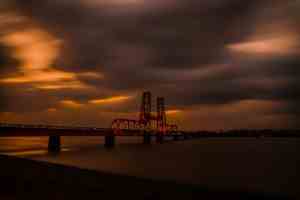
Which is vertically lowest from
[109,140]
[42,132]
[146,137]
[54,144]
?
[146,137]

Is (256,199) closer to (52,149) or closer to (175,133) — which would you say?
(52,149)

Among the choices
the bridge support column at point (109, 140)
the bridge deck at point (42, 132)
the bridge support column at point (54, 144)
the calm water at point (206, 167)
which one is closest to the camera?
the calm water at point (206, 167)

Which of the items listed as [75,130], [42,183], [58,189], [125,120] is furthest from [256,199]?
[125,120]

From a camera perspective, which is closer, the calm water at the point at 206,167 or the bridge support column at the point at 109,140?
the calm water at the point at 206,167

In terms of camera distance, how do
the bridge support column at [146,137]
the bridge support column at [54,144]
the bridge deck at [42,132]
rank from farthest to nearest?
1. the bridge support column at [146,137]
2. the bridge support column at [54,144]
3. the bridge deck at [42,132]

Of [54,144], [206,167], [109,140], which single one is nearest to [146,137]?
[109,140]

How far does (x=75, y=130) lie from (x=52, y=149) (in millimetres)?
13982

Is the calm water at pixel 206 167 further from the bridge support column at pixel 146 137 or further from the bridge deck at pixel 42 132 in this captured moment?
the bridge support column at pixel 146 137

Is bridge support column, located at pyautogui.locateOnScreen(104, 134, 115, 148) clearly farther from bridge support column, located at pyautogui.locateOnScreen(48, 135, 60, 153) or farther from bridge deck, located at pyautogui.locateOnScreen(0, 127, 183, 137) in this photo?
bridge support column, located at pyautogui.locateOnScreen(48, 135, 60, 153)

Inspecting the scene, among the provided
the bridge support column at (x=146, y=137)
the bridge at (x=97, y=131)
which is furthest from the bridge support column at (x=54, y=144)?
the bridge support column at (x=146, y=137)

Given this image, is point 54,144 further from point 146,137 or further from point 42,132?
point 146,137

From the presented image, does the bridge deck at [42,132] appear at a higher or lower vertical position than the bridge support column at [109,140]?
higher

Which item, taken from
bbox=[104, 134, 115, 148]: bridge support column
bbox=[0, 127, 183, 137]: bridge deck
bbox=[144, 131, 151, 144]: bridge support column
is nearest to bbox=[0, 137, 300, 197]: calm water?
bbox=[0, 127, 183, 137]: bridge deck

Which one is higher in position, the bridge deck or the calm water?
the bridge deck
